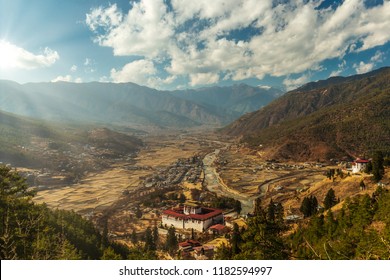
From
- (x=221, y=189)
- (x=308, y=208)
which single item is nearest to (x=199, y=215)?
(x=308, y=208)

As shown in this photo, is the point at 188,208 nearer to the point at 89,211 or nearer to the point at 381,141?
the point at 89,211

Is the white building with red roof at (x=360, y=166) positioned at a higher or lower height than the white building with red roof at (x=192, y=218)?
higher

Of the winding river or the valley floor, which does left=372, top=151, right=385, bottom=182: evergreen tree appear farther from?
the winding river

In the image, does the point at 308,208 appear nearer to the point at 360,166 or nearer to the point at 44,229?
the point at 360,166

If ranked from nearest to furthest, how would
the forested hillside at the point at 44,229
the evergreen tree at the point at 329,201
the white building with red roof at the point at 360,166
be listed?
the forested hillside at the point at 44,229 < the evergreen tree at the point at 329,201 < the white building with red roof at the point at 360,166

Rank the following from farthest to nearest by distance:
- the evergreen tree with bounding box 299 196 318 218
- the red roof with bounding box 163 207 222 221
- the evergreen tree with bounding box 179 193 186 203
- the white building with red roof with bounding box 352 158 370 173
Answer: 1. the evergreen tree with bounding box 179 193 186 203
2. the white building with red roof with bounding box 352 158 370 173
3. the red roof with bounding box 163 207 222 221
4. the evergreen tree with bounding box 299 196 318 218

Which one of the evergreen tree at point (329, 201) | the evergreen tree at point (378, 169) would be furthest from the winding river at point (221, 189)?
the evergreen tree at point (378, 169)

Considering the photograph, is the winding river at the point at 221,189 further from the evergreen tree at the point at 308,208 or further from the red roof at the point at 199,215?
the evergreen tree at the point at 308,208

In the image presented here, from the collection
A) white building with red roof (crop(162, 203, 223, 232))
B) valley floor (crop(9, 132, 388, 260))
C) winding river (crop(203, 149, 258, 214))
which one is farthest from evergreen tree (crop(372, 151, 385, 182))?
white building with red roof (crop(162, 203, 223, 232))

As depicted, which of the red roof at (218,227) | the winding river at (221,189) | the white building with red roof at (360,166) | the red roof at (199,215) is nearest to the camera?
the red roof at (218,227)
